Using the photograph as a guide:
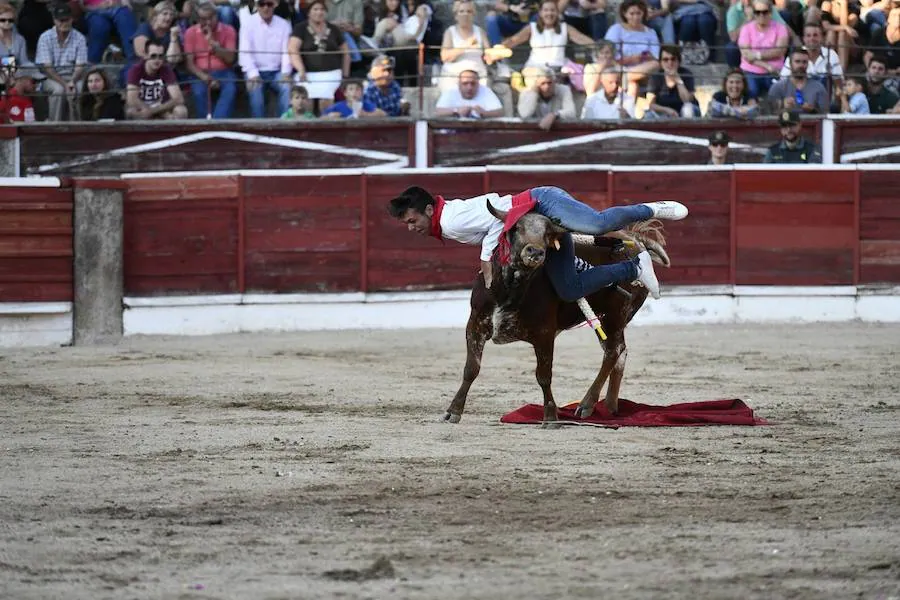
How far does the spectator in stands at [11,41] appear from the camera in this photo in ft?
47.0

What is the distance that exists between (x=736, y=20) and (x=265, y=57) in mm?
4572

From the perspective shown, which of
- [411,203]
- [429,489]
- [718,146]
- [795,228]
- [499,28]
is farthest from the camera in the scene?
[499,28]

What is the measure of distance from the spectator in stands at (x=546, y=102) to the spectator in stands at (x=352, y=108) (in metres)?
1.37

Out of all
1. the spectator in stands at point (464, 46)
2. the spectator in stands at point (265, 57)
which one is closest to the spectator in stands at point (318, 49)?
the spectator in stands at point (265, 57)

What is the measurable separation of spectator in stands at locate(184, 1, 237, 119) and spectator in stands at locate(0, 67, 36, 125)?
4.86 ft

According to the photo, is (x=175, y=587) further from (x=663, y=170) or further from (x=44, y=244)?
(x=663, y=170)

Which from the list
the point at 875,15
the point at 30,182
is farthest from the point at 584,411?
the point at 875,15

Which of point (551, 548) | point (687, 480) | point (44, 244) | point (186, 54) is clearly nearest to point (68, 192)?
point (44, 244)

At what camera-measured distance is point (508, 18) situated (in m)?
15.2

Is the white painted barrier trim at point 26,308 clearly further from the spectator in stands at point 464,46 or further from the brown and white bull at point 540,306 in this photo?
the brown and white bull at point 540,306

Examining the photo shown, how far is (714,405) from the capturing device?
27.3ft

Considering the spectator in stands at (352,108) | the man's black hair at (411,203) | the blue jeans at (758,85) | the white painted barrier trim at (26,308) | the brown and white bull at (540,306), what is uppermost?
the blue jeans at (758,85)

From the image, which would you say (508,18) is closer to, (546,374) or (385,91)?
(385,91)

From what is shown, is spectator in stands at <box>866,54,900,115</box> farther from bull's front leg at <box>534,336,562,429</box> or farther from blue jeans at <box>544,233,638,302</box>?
bull's front leg at <box>534,336,562,429</box>
